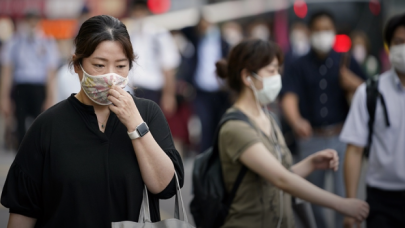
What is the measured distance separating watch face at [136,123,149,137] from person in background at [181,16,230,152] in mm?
5786

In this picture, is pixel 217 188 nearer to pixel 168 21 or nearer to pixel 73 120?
pixel 73 120

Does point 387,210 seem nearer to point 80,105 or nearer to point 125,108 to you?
point 125,108

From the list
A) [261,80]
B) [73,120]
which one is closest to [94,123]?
[73,120]

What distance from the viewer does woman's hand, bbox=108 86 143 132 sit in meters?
2.63

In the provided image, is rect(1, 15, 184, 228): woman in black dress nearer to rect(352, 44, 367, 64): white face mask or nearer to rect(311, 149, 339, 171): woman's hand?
rect(311, 149, 339, 171): woman's hand

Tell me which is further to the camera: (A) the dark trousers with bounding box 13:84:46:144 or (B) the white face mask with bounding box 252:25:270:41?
(B) the white face mask with bounding box 252:25:270:41

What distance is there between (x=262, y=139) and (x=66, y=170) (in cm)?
135

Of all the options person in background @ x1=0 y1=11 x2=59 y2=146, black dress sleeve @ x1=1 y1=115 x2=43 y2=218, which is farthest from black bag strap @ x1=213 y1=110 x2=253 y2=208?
person in background @ x1=0 y1=11 x2=59 y2=146

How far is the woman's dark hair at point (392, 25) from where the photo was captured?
3863 millimetres

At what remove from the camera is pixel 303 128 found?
5.80 m

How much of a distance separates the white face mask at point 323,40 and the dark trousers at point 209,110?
2482mm

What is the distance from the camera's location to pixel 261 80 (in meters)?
3.84

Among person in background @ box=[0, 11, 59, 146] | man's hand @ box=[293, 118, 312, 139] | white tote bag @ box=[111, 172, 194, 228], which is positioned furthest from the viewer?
person in background @ box=[0, 11, 59, 146]

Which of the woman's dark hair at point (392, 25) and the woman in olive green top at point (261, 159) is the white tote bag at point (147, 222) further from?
the woman's dark hair at point (392, 25)
